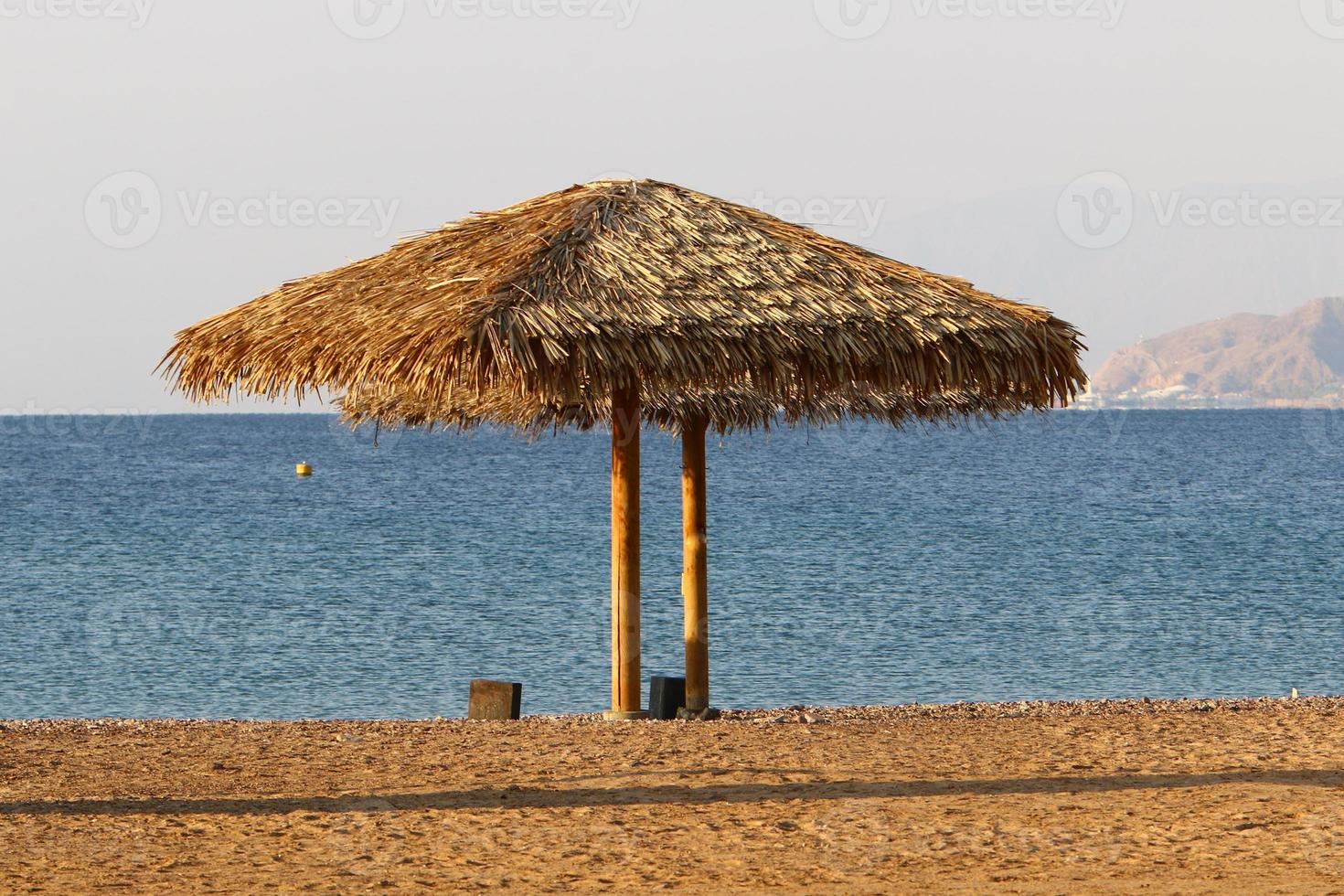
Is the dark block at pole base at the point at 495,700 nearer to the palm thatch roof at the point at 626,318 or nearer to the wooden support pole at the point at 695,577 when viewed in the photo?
the wooden support pole at the point at 695,577

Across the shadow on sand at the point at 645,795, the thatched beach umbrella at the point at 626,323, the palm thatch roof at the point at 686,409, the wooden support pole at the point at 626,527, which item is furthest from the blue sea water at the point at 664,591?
the shadow on sand at the point at 645,795

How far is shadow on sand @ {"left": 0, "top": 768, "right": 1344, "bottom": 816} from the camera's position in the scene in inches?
265

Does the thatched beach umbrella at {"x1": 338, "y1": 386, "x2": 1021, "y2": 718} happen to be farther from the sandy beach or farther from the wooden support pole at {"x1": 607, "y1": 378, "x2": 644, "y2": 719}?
the sandy beach

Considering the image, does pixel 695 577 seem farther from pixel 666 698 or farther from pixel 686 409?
pixel 686 409

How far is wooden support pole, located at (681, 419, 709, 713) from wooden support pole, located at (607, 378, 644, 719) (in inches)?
23.0

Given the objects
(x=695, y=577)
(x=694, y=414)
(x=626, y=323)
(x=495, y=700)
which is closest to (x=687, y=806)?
(x=626, y=323)

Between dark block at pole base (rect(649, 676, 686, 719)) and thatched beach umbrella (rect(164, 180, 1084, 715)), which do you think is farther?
dark block at pole base (rect(649, 676, 686, 719))

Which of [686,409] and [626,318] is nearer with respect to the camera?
[626,318]

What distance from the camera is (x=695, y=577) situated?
9.89m

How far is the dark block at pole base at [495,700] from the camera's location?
1034cm

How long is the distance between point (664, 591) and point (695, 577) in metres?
17.8

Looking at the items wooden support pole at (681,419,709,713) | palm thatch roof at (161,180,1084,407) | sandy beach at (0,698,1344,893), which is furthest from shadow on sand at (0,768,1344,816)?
wooden support pole at (681,419,709,713)

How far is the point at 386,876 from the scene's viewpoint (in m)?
5.57

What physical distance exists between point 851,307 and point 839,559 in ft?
82.7
